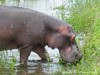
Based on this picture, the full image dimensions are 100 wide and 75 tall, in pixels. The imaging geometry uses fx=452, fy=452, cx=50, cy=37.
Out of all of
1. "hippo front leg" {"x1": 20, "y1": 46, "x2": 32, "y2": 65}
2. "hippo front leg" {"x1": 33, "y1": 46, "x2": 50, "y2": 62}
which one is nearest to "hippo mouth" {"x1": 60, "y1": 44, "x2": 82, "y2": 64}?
"hippo front leg" {"x1": 33, "y1": 46, "x2": 50, "y2": 62}

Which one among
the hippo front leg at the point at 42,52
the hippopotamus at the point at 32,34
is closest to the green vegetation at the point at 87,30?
the hippopotamus at the point at 32,34

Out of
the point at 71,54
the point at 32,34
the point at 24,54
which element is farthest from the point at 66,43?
the point at 24,54

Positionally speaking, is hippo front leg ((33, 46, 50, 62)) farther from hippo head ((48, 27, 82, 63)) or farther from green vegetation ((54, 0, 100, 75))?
green vegetation ((54, 0, 100, 75))

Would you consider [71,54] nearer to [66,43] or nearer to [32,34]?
[66,43]

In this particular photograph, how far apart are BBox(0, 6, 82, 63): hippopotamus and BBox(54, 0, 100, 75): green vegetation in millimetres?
361

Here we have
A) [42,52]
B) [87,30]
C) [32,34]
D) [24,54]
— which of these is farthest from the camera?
[87,30]

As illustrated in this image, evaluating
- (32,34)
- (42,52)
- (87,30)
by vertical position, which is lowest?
(42,52)

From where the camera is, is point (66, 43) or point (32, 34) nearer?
point (32, 34)

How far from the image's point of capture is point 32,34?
334 inches

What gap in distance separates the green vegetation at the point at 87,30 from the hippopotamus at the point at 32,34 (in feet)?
1.18

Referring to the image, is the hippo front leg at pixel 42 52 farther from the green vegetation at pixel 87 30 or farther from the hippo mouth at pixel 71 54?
the green vegetation at pixel 87 30

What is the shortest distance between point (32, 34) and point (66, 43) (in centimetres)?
70

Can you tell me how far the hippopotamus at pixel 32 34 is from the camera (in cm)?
837

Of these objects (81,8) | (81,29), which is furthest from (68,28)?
(81,8)
